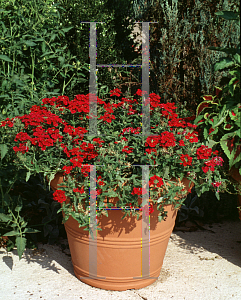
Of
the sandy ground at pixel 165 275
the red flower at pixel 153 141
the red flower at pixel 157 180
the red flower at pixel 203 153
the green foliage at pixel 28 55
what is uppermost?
the green foliage at pixel 28 55

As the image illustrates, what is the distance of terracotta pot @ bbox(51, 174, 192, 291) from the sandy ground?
0.09 m

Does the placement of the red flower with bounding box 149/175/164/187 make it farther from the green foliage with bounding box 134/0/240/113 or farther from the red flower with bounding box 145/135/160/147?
the green foliage with bounding box 134/0/240/113

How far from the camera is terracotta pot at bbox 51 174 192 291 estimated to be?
2.19 metres

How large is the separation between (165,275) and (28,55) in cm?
235

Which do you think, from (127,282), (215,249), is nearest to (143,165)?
(127,282)

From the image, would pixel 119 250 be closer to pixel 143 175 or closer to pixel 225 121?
pixel 143 175

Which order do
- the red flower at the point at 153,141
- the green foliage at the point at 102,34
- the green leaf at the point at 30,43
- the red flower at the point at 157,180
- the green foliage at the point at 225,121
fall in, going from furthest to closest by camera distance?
the green foliage at the point at 102,34 → the green leaf at the point at 30,43 → the green foliage at the point at 225,121 → the red flower at the point at 153,141 → the red flower at the point at 157,180

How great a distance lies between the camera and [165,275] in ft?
8.46

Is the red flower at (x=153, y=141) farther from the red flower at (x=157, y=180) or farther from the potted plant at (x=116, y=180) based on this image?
the red flower at (x=157, y=180)

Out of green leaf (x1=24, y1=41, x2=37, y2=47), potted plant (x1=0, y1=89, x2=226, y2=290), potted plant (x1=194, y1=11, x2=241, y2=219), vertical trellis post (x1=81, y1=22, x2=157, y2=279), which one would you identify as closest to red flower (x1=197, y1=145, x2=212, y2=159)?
potted plant (x1=0, y1=89, x2=226, y2=290)

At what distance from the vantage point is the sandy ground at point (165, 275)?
2305 mm

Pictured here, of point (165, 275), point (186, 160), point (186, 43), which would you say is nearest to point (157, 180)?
point (186, 160)

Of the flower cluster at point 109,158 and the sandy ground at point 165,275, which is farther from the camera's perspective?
the sandy ground at point 165,275

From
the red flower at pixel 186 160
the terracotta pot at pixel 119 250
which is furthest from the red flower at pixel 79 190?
the red flower at pixel 186 160
